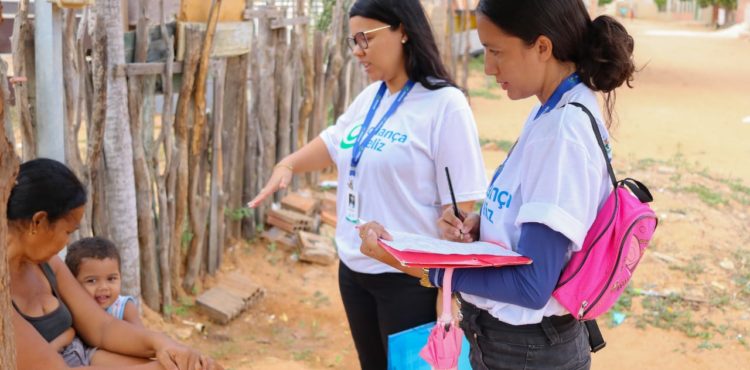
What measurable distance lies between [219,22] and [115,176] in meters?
1.49

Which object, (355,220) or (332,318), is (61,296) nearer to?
(355,220)

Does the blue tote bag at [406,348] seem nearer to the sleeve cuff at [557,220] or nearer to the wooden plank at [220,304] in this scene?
the sleeve cuff at [557,220]

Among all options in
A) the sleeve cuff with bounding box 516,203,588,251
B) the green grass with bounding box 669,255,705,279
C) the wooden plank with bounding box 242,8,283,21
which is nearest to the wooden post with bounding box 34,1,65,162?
the wooden plank with bounding box 242,8,283,21

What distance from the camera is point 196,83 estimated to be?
4.97 m

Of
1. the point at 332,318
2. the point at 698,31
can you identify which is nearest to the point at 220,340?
the point at 332,318

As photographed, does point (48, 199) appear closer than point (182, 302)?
Yes

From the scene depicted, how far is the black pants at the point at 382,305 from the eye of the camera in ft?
9.12

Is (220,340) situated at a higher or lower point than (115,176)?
lower

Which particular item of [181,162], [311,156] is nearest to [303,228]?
[181,162]

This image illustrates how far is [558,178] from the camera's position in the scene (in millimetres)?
1760

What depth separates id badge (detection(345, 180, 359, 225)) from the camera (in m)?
2.88

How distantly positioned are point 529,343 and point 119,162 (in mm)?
3029

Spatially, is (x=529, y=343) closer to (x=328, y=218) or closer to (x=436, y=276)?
(x=436, y=276)

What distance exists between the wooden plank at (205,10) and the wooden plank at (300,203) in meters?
1.89
